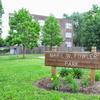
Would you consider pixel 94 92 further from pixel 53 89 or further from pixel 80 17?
pixel 80 17

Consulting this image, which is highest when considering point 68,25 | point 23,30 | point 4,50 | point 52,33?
point 68,25

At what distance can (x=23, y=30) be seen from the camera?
37.9 meters

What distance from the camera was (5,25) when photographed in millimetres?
60656

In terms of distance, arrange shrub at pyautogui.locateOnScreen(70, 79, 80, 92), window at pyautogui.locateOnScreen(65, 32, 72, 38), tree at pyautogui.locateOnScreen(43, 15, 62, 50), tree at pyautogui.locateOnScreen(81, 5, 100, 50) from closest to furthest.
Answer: shrub at pyautogui.locateOnScreen(70, 79, 80, 92) → tree at pyautogui.locateOnScreen(81, 5, 100, 50) → tree at pyautogui.locateOnScreen(43, 15, 62, 50) → window at pyautogui.locateOnScreen(65, 32, 72, 38)

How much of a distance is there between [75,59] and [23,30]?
27620 millimetres

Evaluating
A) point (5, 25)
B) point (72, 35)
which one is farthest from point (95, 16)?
point (72, 35)

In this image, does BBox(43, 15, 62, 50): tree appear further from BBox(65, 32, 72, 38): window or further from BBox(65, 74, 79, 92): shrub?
BBox(65, 74, 79, 92): shrub

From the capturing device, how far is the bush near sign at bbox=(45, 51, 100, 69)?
1035 cm

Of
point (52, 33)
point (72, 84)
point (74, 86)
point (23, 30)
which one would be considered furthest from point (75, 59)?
point (52, 33)

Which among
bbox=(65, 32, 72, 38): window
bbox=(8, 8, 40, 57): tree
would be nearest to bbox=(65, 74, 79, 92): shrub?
bbox=(8, 8, 40, 57): tree

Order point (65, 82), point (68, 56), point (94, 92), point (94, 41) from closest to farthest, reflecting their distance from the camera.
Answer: point (94, 92), point (65, 82), point (68, 56), point (94, 41)

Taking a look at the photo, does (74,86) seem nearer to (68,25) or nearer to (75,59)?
(75,59)

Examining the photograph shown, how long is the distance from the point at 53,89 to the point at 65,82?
504mm

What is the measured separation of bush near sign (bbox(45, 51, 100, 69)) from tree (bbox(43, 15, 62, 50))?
4303 cm
